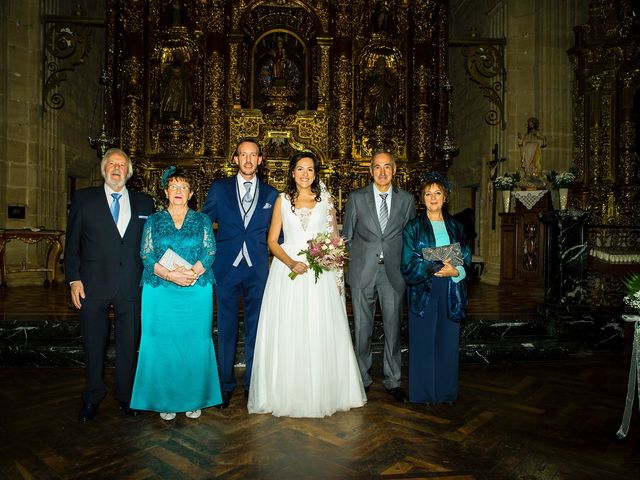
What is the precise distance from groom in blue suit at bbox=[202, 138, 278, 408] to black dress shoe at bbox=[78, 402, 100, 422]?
91cm

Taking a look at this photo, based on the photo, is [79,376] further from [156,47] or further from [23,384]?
[156,47]

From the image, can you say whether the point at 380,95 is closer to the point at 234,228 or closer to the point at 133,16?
the point at 133,16

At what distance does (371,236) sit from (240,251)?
1068 millimetres

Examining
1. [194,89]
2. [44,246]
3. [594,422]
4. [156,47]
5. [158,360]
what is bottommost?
[594,422]

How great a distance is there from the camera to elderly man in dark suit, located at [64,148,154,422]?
11.1ft

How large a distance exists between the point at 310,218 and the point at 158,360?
1514 mm

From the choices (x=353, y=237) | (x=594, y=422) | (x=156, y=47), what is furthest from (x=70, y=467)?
(x=156, y=47)

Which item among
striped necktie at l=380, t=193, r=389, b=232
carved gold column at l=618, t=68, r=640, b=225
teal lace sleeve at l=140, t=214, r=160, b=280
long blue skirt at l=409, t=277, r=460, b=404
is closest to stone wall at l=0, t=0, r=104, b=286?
teal lace sleeve at l=140, t=214, r=160, b=280

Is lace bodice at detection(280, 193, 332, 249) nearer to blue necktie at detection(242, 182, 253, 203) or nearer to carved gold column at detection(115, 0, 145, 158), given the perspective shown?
blue necktie at detection(242, 182, 253, 203)

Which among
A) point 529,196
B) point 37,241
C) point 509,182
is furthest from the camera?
point 509,182

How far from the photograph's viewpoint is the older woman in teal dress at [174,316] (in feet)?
10.9

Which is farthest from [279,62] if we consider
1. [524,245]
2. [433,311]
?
[433,311]

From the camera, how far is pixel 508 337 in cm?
547

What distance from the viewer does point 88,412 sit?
11.0 ft
